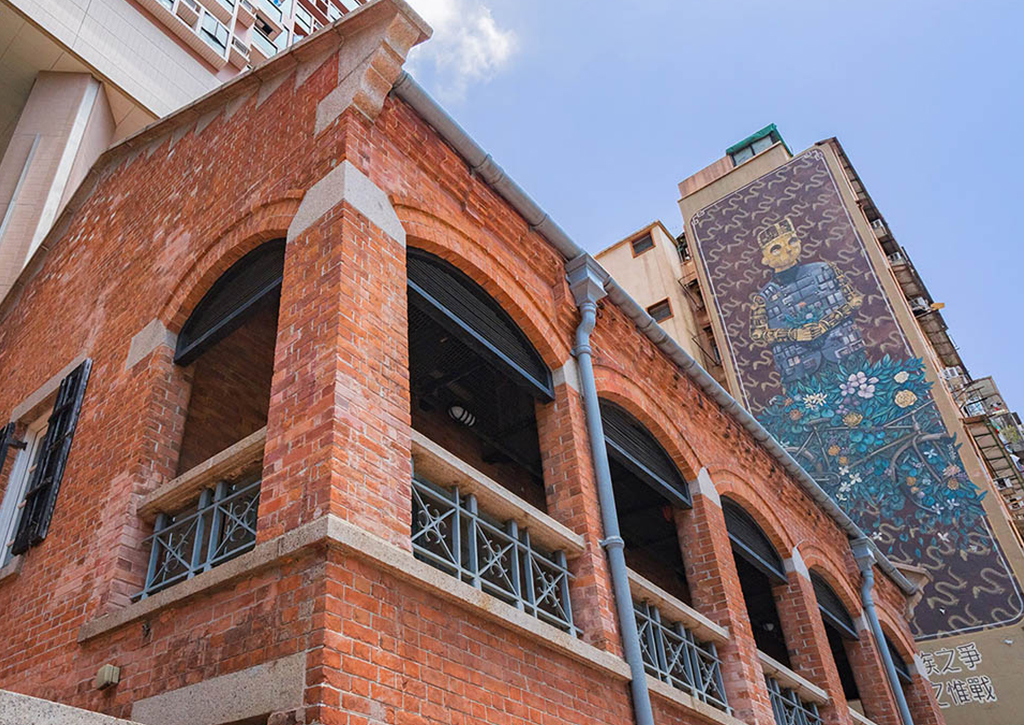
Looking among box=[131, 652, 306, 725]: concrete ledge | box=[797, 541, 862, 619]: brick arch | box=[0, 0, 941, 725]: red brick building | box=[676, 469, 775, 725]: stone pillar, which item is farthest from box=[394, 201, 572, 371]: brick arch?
box=[797, 541, 862, 619]: brick arch

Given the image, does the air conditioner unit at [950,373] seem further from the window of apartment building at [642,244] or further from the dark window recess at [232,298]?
the dark window recess at [232,298]

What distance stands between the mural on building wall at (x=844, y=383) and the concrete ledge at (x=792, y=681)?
8894 millimetres

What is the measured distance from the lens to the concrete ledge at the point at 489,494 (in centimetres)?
528

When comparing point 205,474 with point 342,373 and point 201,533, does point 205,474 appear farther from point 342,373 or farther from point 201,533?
point 342,373

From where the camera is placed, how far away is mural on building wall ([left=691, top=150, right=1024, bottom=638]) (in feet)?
54.8

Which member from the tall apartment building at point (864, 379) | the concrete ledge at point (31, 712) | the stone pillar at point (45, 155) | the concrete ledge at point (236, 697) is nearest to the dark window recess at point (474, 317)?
the concrete ledge at point (236, 697)

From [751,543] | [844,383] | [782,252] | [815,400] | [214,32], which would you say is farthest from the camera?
[782,252]

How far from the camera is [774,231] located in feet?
76.9

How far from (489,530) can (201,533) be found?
1.89 meters

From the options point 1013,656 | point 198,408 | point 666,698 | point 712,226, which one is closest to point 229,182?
point 198,408

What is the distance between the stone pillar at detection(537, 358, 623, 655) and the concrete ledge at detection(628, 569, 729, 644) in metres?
0.49

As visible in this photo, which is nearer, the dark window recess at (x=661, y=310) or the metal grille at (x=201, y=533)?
the metal grille at (x=201, y=533)

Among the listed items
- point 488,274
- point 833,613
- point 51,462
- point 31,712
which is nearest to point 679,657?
point 488,274

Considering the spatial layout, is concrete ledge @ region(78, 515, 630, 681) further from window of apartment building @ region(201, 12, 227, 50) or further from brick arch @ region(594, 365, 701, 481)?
window of apartment building @ region(201, 12, 227, 50)
